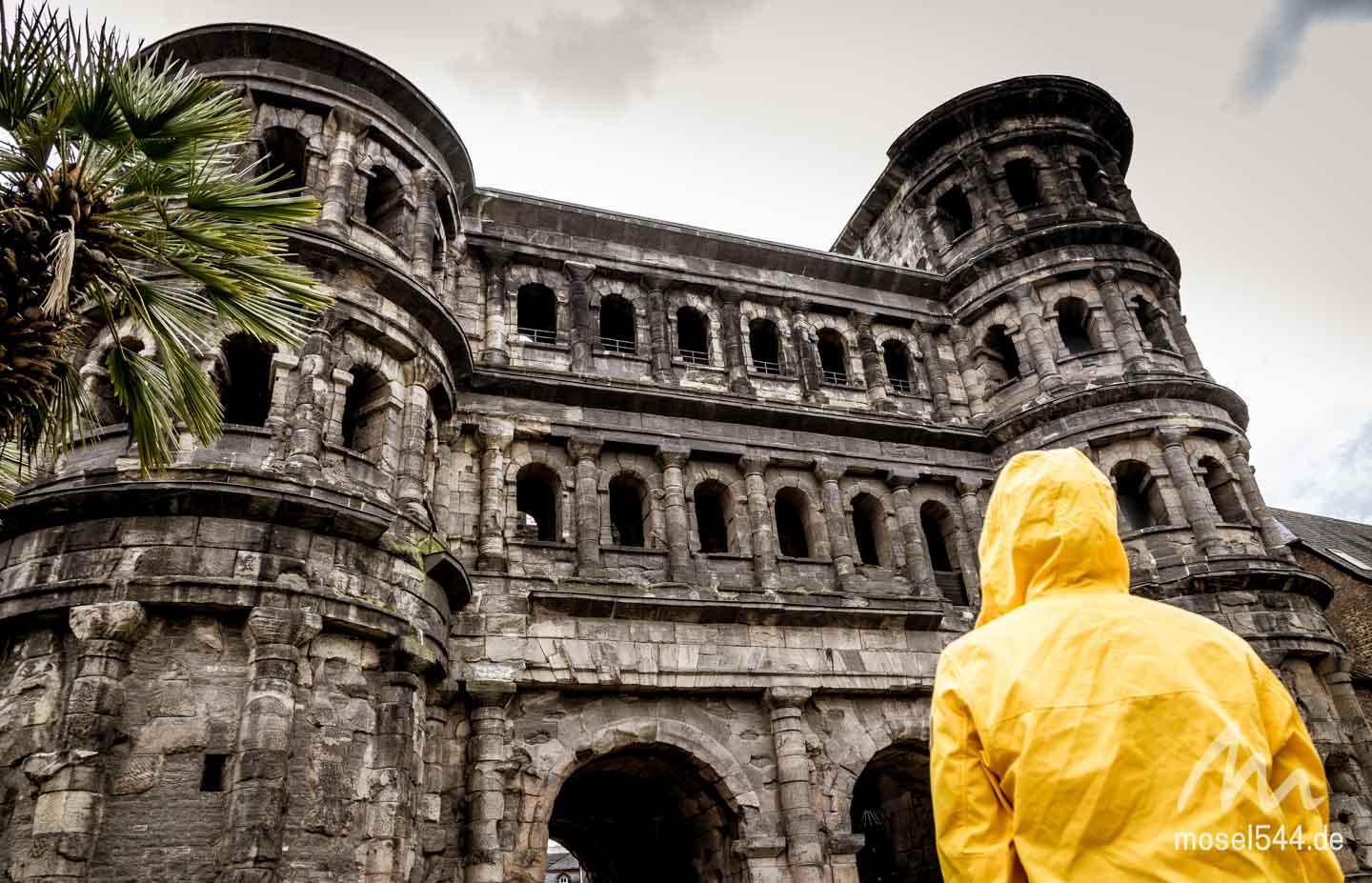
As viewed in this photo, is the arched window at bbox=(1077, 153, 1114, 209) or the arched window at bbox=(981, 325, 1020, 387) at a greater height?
the arched window at bbox=(1077, 153, 1114, 209)

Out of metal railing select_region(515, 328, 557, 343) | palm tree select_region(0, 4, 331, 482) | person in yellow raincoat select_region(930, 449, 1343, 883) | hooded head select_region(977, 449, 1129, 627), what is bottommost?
person in yellow raincoat select_region(930, 449, 1343, 883)

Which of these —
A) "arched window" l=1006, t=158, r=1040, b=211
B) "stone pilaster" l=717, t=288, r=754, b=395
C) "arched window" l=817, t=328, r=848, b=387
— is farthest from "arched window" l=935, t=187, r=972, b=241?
"stone pilaster" l=717, t=288, r=754, b=395

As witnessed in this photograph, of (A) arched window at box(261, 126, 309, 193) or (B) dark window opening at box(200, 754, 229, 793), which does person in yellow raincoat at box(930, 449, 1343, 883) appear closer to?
(B) dark window opening at box(200, 754, 229, 793)

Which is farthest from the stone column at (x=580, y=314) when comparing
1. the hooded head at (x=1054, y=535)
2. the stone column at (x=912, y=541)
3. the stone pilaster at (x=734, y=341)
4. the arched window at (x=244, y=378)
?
the hooded head at (x=1054, y=535)

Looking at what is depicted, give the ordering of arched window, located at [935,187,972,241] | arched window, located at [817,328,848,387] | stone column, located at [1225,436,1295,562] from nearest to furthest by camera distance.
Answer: stone column, located at [1225,436,1295,562], arched window, located at [817,328,848,387], arched window, located at [935,187,972,241]

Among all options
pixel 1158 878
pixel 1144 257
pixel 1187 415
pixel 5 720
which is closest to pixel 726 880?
pixel 5 720

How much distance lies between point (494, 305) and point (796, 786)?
8.56 metres

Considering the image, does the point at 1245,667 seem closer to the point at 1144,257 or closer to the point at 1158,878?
the point at 1158,878

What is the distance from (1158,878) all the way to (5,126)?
6.75m

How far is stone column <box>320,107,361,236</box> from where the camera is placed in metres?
12.1

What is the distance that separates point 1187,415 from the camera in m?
16.0

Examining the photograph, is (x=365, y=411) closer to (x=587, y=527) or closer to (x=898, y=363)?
(x=587, y=527)

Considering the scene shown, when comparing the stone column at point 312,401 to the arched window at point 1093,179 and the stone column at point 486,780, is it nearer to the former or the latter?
the stone column at point 486,780

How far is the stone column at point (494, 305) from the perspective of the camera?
1448cm
